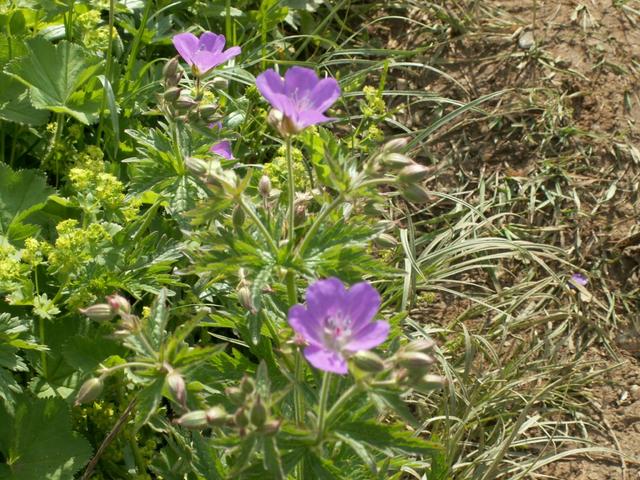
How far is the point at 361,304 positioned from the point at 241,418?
287 millimetres

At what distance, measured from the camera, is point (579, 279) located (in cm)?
329

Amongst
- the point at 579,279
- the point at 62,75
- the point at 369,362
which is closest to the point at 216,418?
the point at 369,362

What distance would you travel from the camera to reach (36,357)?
238 cm

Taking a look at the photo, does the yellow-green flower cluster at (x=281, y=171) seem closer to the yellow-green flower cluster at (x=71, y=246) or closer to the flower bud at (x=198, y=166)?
the yellow-green flower cluster at (x=71, y=246)

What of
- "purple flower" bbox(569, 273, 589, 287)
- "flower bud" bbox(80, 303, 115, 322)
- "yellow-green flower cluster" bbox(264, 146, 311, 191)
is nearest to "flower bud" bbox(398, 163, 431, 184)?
"flower bud" bbox(80, 303, 115, 322)

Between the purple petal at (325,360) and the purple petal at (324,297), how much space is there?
0.21 feet

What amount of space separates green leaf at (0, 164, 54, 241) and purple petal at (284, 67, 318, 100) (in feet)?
3.24

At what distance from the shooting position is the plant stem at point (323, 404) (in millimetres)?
1630

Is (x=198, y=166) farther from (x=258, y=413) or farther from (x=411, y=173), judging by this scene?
(x=258, y=413)

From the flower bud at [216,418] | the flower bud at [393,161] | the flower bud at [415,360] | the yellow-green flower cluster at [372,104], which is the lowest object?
the yellow-green flower cluster at [372,104]

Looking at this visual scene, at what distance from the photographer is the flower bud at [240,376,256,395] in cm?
164

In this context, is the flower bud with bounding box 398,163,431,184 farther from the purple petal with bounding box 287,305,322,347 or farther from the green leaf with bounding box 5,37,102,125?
the green leaf with bounding box 5,37,102,125

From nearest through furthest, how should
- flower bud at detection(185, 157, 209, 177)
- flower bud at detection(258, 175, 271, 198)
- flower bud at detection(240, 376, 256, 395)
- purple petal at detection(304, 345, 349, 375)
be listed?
purple petal at detection(304, 345, 349, 375) → flower bud at detection(240, 376, 256, 395) → flower bud at detection(185, 157, 209, 177) → flower bud at detection(258, 175, 271, 198)

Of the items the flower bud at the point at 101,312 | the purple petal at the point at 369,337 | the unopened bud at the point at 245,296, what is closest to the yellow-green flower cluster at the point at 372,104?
the unopened bud at the point at 245,296
